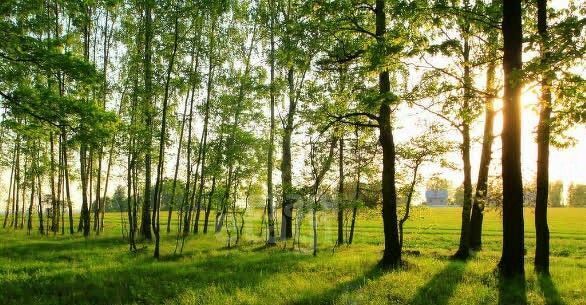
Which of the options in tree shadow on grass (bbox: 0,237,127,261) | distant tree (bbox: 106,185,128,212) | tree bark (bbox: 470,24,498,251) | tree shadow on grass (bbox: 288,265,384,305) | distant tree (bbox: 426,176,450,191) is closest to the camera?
tree shadow on grass (bbox: 288,265,384,305)

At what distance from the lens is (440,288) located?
424 inches

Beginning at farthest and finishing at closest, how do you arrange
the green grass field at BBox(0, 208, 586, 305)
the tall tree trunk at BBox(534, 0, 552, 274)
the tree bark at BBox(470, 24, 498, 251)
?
1. the tree bark at BBox(470, 24, 498, 251)
2. the tall tree trunk at BBox(534, 0, 552, 274)
3. the green grass field at BBox(0, 208, 586, 305)

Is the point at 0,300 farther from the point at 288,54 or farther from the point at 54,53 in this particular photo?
the point at 288,54

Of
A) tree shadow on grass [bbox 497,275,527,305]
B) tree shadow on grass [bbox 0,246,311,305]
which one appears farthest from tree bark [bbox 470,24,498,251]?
tree shadow on grass [bbox 0,246,311,305]

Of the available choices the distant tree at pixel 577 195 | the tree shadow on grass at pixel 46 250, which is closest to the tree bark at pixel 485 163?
the tree shadow on grass at pixel 46 250

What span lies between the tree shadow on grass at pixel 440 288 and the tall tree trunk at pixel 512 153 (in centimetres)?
151

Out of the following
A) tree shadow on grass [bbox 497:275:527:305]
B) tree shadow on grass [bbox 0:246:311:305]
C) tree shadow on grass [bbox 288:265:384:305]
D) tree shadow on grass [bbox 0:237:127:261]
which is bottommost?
tree shadow on grass [bbox 0:237:127:261]

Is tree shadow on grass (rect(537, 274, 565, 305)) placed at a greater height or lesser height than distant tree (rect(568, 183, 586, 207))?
greater

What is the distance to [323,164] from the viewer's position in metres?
23.8

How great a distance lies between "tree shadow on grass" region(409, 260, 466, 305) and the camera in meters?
9.45

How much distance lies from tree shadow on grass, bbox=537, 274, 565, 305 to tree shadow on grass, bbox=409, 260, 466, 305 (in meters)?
1.98

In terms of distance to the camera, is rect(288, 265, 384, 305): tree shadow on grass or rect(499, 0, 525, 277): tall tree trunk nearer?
rect(288, 265, 384, 305): tree shadow on grass

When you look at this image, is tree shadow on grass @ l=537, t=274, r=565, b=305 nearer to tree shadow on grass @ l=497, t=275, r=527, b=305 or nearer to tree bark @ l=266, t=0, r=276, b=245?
tree shadow on grass @ l=497, t=275, r=527, b=305

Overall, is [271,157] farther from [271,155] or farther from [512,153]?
[512,153]
